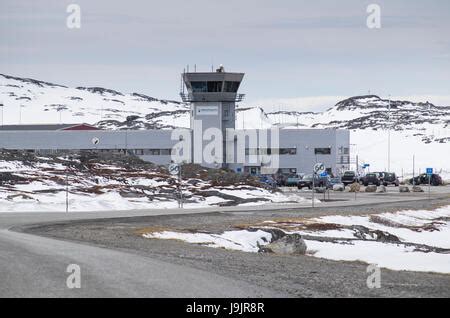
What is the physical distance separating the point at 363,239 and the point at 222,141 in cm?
6877

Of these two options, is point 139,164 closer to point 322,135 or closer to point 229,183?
point 229,183

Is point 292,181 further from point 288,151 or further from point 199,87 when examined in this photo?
point 288,151

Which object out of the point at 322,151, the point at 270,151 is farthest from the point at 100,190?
the point at 322,151

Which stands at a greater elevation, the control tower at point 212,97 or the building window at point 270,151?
the control tower at point 212,97

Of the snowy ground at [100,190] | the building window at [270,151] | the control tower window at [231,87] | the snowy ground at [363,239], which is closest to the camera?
the snowy ground at [363,239]

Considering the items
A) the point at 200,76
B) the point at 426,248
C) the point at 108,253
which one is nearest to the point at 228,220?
the point at 426,248

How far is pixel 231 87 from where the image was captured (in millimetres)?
102875

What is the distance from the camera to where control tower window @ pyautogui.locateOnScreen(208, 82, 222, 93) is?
102 meters

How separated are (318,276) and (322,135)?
314 feet

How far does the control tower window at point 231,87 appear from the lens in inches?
4031

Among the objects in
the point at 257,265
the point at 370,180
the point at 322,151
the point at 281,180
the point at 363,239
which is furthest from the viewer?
the point at 322,151

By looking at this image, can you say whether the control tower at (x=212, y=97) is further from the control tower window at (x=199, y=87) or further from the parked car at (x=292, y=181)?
the parked car at (x=292, y=181)

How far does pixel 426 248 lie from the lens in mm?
32344

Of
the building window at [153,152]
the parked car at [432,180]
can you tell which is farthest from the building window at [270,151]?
the parked car at [432,180]
